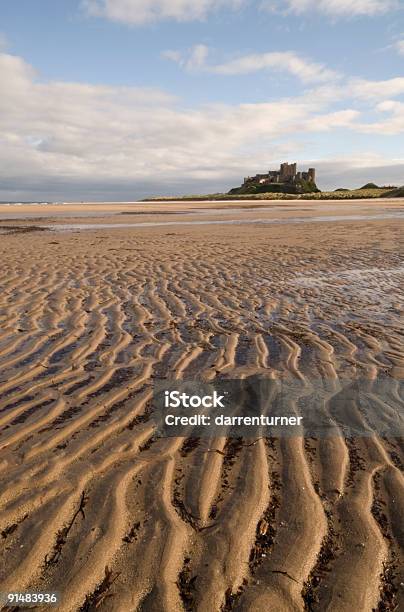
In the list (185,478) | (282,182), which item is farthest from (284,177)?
(185,478)

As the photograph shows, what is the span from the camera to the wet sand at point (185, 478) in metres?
2.30

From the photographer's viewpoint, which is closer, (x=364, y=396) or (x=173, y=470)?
(x=173, y=470)

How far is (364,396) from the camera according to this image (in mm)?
4301

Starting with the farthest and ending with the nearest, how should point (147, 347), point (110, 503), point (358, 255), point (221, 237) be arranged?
1. point (221, 237)
2. point (358, 255)
3. point (147, 347)
4. point (110, 503)

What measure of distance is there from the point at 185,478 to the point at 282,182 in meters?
139

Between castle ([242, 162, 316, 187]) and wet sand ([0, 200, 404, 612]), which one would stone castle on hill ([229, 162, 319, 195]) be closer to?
castle ([242, 162, 316, 187])

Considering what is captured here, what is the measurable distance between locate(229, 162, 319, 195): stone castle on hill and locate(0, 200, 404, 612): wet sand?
4653 inches

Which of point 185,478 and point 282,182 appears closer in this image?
point 185,478

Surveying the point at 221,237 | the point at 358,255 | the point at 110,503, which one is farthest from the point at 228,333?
the point at 221,237

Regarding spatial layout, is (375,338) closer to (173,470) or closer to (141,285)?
(173,470)

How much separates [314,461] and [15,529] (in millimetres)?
2222

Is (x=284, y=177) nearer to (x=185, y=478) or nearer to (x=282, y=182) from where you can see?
(x=282, y=182)

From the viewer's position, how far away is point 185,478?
10.2ft

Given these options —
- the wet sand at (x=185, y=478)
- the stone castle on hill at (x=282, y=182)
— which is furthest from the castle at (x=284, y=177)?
the wet sand at (x=185, y=478)
